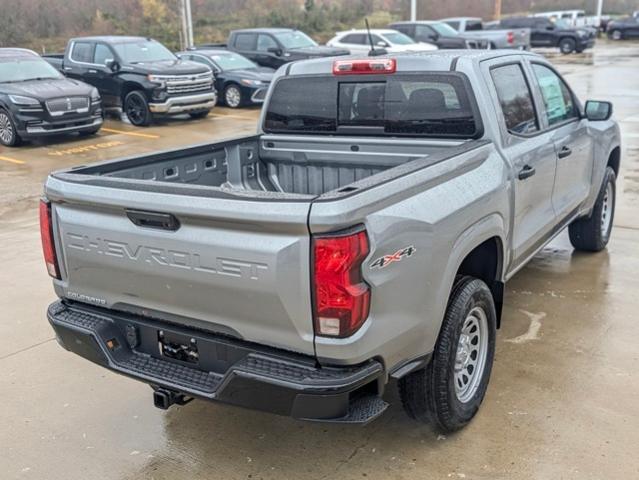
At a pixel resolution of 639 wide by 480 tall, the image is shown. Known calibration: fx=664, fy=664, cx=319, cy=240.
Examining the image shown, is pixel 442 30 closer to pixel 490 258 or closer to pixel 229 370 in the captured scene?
pixel 490 258

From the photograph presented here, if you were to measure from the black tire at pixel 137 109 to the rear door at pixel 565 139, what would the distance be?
425 inches

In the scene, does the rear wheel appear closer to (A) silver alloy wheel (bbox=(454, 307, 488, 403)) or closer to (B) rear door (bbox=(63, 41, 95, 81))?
(B) rear door (bbox=(63, 41, 95, 81))

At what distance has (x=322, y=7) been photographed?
43.7m

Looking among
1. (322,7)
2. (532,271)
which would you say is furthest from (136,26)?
(532,271)

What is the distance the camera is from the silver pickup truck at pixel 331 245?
2553mm

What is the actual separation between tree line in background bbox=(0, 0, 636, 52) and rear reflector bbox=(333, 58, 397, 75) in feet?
90.1

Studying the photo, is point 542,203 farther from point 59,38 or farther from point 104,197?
point 59,38

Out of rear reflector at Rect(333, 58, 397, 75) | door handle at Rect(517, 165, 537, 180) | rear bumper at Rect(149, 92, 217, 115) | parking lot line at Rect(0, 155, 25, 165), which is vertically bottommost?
parking lot line at Rect(0, 155, 25, 165)

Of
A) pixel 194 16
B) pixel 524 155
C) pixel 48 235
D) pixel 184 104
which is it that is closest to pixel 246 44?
pixel 184 104

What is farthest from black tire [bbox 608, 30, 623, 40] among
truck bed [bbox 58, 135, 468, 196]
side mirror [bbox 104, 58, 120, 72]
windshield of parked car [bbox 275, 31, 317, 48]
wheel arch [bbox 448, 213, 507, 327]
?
wheel arch [bbox 448, 213, 507, 327]

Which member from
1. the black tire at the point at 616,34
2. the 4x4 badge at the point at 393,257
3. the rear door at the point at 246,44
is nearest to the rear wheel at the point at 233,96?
the rear door at the point at 246,44

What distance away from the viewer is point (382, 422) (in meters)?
3.51

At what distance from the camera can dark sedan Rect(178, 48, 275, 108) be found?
1598 centimetres

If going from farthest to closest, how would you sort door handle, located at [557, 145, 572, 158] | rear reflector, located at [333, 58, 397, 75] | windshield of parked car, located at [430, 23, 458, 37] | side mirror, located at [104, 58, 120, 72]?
windshield of parked car, located at [430, 23, 458, 37] → side mirror, located at [104, 58, 120, 72] → door handle, located at [557, 145, 572, 158] → rear reflector, located at [333, 58, 397, 75]
